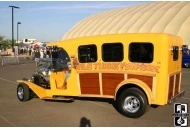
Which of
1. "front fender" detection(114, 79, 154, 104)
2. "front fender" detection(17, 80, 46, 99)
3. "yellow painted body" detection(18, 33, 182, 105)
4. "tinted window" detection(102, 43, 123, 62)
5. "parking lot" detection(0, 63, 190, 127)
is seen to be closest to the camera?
"parking lot" detection(0, 63, 190, 127)

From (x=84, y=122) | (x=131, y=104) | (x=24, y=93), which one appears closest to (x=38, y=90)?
(x=24, y=93)

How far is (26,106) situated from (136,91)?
3696mm

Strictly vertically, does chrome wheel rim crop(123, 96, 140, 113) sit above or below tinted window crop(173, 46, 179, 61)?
below

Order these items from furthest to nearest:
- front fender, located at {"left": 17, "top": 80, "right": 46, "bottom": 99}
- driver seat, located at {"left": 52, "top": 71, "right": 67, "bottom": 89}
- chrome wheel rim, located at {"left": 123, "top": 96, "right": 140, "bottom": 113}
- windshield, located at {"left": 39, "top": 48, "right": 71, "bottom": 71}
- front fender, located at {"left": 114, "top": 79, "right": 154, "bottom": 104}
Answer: driver seat, located at {"left": 52, "top": 71, "right": 67, "bottom": 89}, front fender, located at {"left": 17, "top": 80, "right": 46, "bottom": 99}, windshield, located at {"left": 39, "top": 48, "right": 71, "bottom": 71}, chrome wheel rim, located at {"left": 123, "top": 96, "right": 140, "bottom": 113}, front fender, located at {"left": 114, "top": 79, "right": 154, "bottom": 104}

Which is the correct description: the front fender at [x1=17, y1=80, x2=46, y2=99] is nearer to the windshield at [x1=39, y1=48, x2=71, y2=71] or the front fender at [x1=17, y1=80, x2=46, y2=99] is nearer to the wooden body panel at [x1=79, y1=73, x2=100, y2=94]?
the windshield at [x1=39, y1=48, x2=71, y2=71]

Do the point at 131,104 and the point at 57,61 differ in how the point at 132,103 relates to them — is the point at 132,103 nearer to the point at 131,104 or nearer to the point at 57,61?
the point at 131,104

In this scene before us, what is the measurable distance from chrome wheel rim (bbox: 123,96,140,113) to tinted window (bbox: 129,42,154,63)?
1.05 meters

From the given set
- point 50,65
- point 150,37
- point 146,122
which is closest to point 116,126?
point 146,122

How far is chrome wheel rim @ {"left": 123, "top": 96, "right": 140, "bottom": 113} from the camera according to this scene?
275 inches

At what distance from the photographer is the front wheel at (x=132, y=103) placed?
683 centimetres

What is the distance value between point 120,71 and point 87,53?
1249 millimetres

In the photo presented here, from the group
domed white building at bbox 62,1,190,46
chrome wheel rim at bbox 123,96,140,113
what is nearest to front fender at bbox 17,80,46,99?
chrome wheel rim at bbox 123,96,140,113

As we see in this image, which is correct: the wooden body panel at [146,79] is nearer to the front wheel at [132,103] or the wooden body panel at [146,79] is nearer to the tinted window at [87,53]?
the front wheel at [132,103]

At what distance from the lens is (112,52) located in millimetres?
7504
